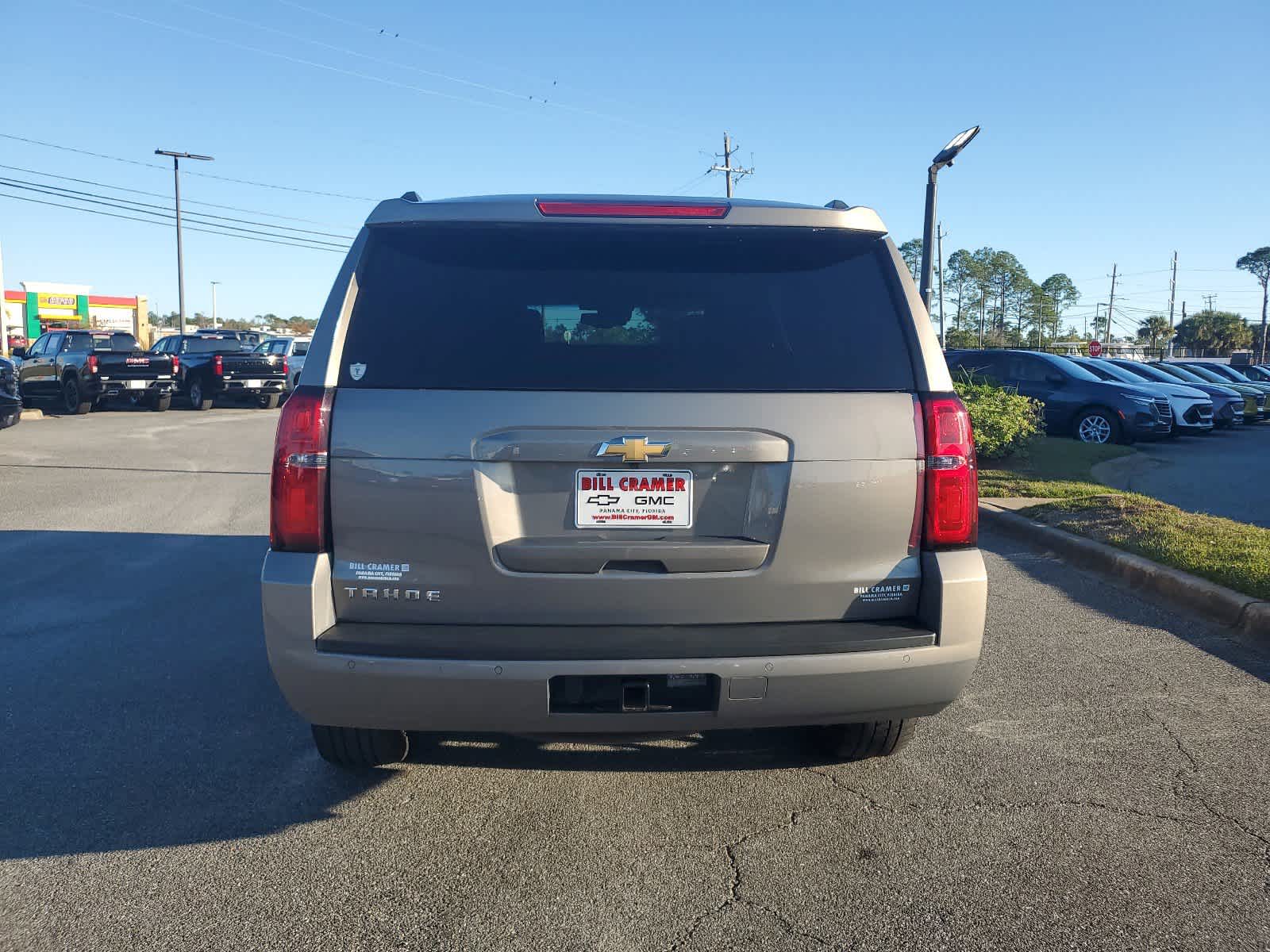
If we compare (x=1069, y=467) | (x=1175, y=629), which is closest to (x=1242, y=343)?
(x=1069, y=467)

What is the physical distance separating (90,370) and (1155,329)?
128061 mm

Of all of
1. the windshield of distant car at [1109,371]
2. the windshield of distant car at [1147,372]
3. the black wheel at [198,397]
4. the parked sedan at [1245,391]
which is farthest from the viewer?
the black wheel at [198,397]

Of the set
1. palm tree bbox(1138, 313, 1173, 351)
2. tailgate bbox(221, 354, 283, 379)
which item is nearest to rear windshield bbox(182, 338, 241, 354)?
tailgate bbox(221, 354, 283, 379)

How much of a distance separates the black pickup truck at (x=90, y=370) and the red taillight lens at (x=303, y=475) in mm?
22437

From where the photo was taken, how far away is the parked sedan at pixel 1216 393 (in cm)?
2153

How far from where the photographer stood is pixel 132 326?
8769 centimetres

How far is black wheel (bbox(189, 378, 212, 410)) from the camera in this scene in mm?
25797

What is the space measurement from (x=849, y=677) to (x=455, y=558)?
4.05ft

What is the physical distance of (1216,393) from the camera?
22297 mm

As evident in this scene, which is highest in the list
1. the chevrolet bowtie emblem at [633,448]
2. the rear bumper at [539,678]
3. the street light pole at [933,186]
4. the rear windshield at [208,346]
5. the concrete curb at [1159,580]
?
the street light pole at [933,186]

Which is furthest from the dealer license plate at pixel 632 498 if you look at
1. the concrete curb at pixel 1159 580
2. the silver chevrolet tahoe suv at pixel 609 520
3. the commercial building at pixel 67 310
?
the commercial building at pixel 67 310

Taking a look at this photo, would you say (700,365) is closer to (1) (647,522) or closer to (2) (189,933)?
(1) (647,522)

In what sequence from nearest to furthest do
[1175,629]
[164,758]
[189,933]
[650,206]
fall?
[189,933] < [650,206] < [164,758] < [1175,629]

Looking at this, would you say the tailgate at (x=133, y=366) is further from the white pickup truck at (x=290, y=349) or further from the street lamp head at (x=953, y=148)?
the street lamp head at (x=953, y=148)
